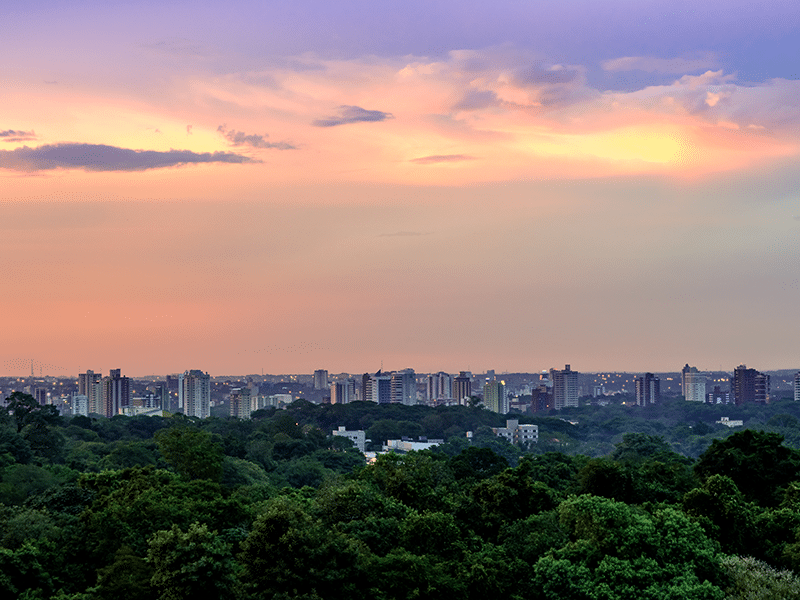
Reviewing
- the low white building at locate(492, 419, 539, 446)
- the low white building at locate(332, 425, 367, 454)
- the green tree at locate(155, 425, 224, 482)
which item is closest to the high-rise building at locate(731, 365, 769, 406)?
the low white building at locate(492, 419, 539, 446)

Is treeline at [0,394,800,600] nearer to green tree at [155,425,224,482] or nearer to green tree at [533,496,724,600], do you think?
green tree at [533,496,724,600]

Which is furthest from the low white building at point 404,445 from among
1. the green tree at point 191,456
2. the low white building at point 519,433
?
the green tree at point 191,456

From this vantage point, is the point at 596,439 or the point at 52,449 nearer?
the point at 52,449

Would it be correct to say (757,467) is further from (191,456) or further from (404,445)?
(404,445)

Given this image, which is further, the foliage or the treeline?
the treeline

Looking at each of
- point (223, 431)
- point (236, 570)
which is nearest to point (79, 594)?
point (236, 570)

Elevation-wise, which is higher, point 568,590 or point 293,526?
point 293,526

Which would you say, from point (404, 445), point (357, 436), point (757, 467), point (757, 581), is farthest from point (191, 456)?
point (357, 436)

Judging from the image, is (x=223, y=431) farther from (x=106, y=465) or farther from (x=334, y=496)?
(x=334, y=496)
